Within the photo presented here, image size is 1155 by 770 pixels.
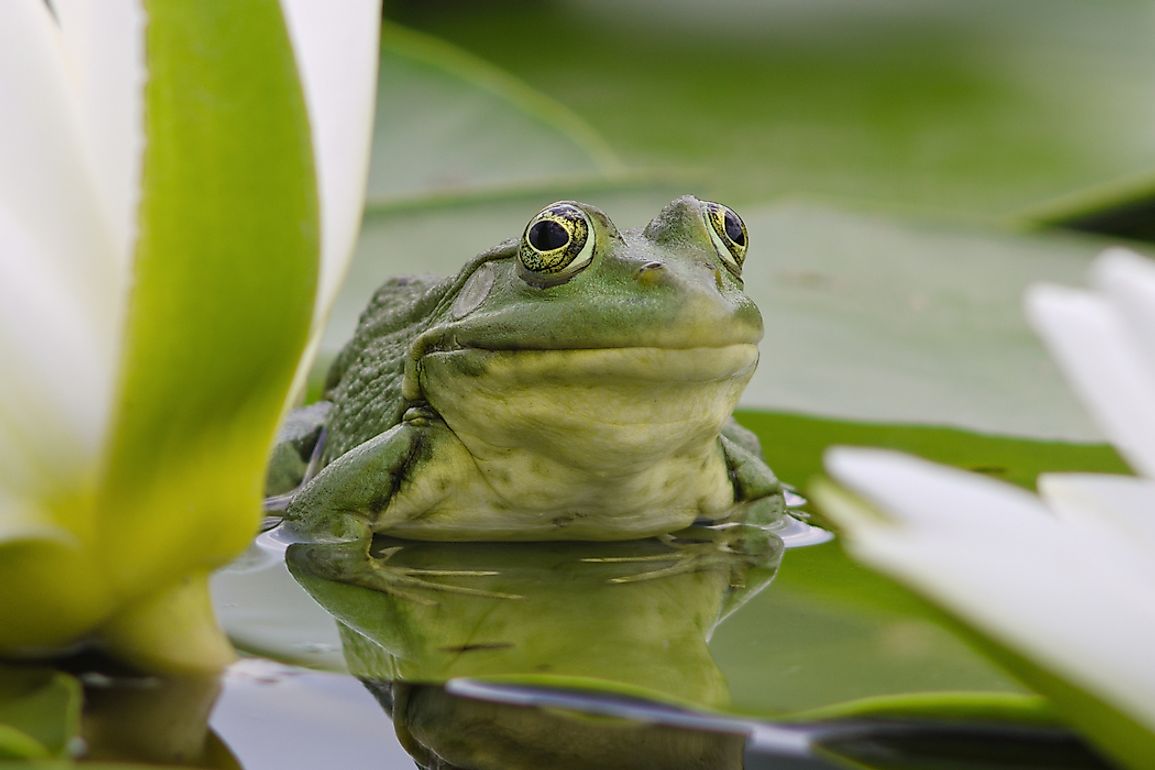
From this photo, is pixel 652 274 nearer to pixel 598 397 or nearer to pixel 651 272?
pixel 651 272

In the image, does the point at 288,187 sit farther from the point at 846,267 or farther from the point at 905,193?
the point at 905,193

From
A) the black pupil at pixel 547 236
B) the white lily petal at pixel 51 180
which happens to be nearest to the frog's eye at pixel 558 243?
the black pupil at pixel 547 236

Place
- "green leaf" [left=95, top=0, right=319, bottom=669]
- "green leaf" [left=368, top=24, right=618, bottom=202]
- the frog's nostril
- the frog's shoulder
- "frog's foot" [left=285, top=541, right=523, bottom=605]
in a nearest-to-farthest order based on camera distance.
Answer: "green leaf" [left=95, top=0, right=319, bottom=669] < "frog's foot" [left=285, top=541, right=523, bottom=605] < the frog's nostril < the frog's shoulder < "green leaf" [left=368, top=24, right=618, bottom=202]

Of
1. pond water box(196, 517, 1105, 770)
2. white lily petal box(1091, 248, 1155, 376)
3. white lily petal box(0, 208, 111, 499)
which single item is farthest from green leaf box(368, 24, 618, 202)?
white lily petal box(1091, 248, 1155, 376)

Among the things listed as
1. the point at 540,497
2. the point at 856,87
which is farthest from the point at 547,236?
the point at 856,87

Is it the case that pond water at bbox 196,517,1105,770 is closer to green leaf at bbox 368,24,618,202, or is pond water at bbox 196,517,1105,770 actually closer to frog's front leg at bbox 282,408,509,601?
frog's front leg at bbox 282,408,509,601

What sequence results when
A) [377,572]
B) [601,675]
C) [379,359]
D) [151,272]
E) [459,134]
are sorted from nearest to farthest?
[151,272] < [601,675] < [377,572] < [379,359] < [459,134]

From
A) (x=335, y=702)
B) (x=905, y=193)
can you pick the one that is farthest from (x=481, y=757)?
(x=905, y=193)
